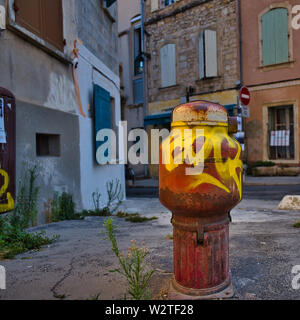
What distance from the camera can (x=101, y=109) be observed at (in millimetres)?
6617

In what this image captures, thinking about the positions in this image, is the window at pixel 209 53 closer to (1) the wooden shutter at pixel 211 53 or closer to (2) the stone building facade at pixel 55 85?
(1) the wooden shutter at pixel 211 53

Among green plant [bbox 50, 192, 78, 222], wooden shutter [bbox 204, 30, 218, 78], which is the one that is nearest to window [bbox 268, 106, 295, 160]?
wooden shutter [bbox 204, 30, 218, 78]

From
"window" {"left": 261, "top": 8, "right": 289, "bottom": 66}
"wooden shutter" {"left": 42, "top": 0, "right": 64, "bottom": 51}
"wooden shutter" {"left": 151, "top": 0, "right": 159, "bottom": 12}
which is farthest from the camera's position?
"wooden shutter" {"left": 151, "top": 0, "right": 159, "bottom": 12}

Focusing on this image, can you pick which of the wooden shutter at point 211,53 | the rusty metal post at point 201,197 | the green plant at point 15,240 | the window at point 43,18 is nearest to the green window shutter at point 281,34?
the wooden shutter at point 211,53

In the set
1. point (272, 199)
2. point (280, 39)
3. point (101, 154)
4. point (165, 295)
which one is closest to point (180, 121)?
point (165, 295)

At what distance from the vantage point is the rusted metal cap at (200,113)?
5.88ft

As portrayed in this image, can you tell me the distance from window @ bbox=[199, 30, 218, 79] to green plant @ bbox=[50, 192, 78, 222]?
399 inches

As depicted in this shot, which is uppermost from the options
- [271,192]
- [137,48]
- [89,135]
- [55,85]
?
[137,48]

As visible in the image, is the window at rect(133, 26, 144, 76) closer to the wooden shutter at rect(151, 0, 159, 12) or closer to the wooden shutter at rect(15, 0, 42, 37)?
the wooden shutter at rect(151, 0, 159, 12)

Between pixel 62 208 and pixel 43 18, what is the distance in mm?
3037

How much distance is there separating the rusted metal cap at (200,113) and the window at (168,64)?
13285mm

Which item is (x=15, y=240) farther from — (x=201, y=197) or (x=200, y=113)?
(x=200, y=113)

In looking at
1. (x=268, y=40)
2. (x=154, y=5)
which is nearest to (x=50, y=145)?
(x=268, y=40)

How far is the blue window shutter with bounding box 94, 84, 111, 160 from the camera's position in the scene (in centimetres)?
630
